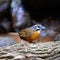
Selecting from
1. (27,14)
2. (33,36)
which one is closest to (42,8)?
(27,14)

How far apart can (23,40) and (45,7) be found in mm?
945

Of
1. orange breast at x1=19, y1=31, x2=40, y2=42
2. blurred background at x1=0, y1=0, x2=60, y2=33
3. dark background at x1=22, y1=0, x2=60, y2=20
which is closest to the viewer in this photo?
orange breast at x1=19, y1=31, x2=40, y2=42

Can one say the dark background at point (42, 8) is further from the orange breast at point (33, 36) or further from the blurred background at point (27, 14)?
the orange breast at point (33, 36)

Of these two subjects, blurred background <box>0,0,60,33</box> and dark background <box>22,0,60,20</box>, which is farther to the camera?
dark background <box>22,0,60,20</box>

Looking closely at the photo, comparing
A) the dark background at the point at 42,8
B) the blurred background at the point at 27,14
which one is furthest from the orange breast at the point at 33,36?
the dark background at the point at 42,8

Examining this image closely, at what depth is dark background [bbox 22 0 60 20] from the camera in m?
2.85

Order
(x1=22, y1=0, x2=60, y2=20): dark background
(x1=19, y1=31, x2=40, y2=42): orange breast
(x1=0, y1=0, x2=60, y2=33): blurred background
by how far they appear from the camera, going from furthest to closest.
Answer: (x1=22, y1=0, x2=60, y2=20): dark background
(x1=0, y1=0, x2=60, y2=33): blurred background
(x1=19, y1=31, x2=40, y2=42): orange breast

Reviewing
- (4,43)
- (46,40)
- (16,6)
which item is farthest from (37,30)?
(16,6)

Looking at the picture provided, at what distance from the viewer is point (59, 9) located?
114 inches

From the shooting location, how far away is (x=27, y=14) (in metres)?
2.67

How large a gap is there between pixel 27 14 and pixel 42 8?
0.96ft

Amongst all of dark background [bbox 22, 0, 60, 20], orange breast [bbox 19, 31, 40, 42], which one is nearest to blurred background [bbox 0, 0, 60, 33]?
dark background [bbox 22, 0, 60, 20]

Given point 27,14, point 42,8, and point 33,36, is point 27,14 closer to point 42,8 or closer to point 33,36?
point 42,8

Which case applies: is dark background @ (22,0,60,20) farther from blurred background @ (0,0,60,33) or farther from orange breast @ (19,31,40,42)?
orange breast @ (19,31,40,42)
